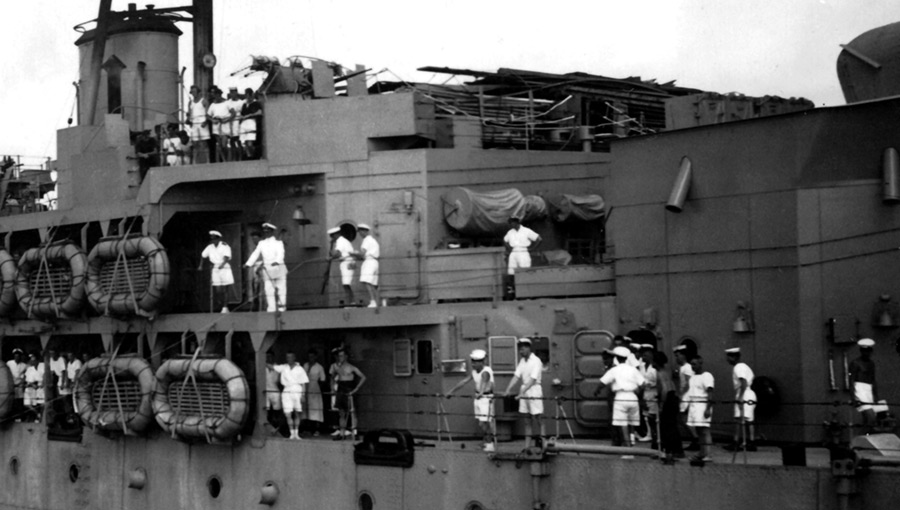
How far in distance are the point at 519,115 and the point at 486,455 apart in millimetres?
7446

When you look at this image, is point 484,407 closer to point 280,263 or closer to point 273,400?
point 273,400

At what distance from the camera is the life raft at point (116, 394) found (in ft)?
63.5

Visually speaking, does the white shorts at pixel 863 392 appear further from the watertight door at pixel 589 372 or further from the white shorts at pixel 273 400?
the white shorts at pixel 273 400

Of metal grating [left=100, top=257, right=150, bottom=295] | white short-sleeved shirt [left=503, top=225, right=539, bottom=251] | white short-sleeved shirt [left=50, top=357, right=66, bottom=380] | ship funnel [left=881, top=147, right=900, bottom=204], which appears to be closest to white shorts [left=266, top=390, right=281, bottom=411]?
metal grating [left=100, top=257, right=150, bottom=295]

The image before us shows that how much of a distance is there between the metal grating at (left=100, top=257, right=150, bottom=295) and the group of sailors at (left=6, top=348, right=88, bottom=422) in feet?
6.31

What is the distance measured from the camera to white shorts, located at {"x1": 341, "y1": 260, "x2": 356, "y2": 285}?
18.3 metres

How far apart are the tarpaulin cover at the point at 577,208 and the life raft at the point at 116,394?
608 centimetres

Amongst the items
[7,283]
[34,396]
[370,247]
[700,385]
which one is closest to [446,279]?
[370,247]

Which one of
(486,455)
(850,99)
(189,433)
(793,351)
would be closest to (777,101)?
(850,99)

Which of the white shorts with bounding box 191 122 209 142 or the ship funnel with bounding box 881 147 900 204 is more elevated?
the white shorts with bounding box 191 122 209 142

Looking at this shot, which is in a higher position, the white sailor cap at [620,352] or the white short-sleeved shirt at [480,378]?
the white sailor cap at [620,352]

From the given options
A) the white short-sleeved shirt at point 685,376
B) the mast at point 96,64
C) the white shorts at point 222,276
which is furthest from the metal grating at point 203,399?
the mast at point 96,64

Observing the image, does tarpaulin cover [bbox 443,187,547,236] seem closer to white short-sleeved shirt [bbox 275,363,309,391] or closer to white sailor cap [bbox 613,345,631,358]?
white short-sleeved shirt [bbox 275,363,309,391]

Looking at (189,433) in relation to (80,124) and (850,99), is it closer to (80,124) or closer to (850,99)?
(80,124)
